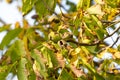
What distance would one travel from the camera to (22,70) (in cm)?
152

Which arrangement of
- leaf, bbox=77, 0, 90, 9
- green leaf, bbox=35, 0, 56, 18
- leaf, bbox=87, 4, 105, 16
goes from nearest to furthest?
leaf, bbox=87, 4, 105, 16, leaf, bbox=77, 0, 90, 9, green leaf, bbox=35, 0, 56, 18

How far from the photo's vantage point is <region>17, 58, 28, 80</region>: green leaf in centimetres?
150

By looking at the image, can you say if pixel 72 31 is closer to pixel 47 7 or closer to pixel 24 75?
pixel 47 7

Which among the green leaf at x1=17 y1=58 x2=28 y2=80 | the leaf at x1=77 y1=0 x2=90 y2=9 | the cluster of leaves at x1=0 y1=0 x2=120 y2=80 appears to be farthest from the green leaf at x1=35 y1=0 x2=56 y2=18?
the green leaf at x1=17 y1=58 x2=28 y2=80

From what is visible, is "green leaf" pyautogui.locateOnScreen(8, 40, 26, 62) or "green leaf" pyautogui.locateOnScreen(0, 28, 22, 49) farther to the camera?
"green leaf" pyautogui.locateOnScreen(0, 28, 22, 49)

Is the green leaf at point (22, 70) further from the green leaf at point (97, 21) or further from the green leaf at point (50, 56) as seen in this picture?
the green leaf at point (97, 21)

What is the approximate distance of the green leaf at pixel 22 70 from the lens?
1.50 m

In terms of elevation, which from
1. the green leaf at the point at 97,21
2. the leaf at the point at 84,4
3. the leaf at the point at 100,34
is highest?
the leaf at the point at 84,4

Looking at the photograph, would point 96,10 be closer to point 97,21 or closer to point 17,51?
point 97,21

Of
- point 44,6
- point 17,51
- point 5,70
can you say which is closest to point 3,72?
point 5,70

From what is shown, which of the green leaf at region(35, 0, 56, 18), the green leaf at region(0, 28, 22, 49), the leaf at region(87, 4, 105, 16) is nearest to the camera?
the leaf at region(87, 4, 105, 16)

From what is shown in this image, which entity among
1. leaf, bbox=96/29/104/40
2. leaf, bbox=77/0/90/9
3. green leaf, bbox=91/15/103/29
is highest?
leaf, bbox=77/0/90/9

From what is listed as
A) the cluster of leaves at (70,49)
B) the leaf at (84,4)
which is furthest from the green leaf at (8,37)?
the leaf at (84,4)

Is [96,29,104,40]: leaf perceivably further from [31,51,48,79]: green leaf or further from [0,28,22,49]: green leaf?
[0,28,22,49]: green leaf
